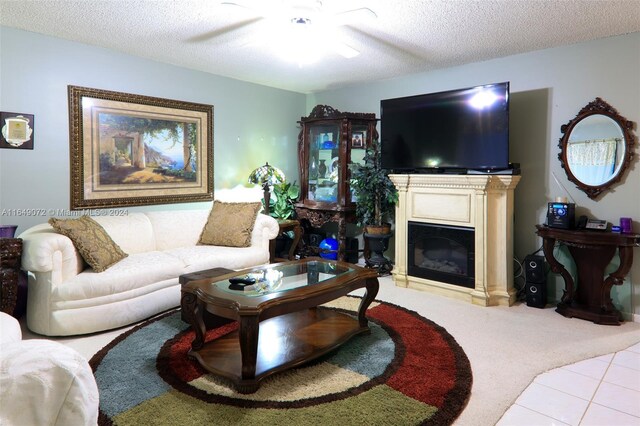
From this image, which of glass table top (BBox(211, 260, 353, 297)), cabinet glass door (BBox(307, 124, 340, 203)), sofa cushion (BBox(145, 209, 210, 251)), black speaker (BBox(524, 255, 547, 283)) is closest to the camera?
glass table top (BBox(211, 260, 353, 297))

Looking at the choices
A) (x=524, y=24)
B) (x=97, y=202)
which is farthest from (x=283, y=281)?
(x=524, y=24)

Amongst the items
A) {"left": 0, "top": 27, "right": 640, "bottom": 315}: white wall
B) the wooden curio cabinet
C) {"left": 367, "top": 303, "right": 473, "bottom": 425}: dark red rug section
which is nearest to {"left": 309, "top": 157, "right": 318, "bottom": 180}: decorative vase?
the wooden curio cabinet

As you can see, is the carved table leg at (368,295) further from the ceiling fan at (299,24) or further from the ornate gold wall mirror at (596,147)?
the ornate gold wall mirror at (596,147)

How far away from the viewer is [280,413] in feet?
6.50

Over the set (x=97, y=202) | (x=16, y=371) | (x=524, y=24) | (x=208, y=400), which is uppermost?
(x=524, y=24)

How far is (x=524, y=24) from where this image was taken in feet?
10.4

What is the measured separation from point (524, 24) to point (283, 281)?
275cm

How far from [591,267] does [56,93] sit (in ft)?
16.3

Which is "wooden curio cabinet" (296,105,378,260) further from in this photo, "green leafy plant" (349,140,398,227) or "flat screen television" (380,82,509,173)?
"flat screen television" (380,82,509,173)

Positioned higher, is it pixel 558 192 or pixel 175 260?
pixel 558 192

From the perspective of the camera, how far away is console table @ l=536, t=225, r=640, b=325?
318 cm

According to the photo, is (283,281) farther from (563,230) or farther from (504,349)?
(563,230)

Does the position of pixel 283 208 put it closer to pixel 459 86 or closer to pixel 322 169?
pixel 322 169

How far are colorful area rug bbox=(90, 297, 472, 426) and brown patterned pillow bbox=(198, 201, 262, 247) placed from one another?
137 cm
